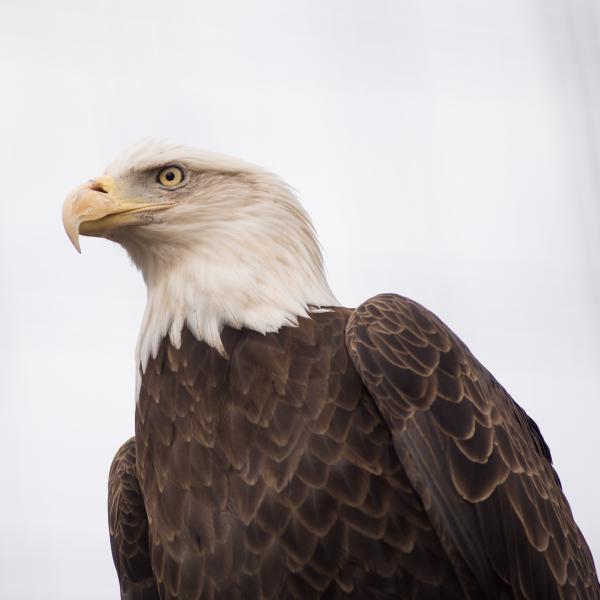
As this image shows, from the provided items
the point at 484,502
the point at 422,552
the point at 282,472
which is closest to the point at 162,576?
the point at 282,472

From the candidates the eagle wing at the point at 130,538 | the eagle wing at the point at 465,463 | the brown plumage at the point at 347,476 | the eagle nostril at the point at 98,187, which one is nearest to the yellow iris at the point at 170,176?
the eagle nostril at the point at 98,187

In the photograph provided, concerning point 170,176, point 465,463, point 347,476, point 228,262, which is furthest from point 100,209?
point 465,463

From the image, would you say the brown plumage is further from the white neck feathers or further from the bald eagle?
the white neck feathers

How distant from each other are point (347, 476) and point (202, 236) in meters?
1.09

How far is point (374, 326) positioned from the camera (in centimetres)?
304

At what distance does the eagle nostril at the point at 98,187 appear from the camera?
11.0 feet

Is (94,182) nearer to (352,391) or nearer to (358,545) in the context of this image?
(352,391)

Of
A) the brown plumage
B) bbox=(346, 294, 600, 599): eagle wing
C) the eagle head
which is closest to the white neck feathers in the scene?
the eagle head

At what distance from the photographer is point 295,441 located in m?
2.87

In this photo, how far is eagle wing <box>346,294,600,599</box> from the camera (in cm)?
281

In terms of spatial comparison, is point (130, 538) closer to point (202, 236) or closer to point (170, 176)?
point (202, 236)

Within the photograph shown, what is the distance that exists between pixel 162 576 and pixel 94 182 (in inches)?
54.4

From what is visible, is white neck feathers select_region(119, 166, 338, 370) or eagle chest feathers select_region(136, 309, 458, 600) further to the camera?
white neck feathers select_region(119, 166, 338, 370)

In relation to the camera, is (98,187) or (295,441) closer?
(295,441)
